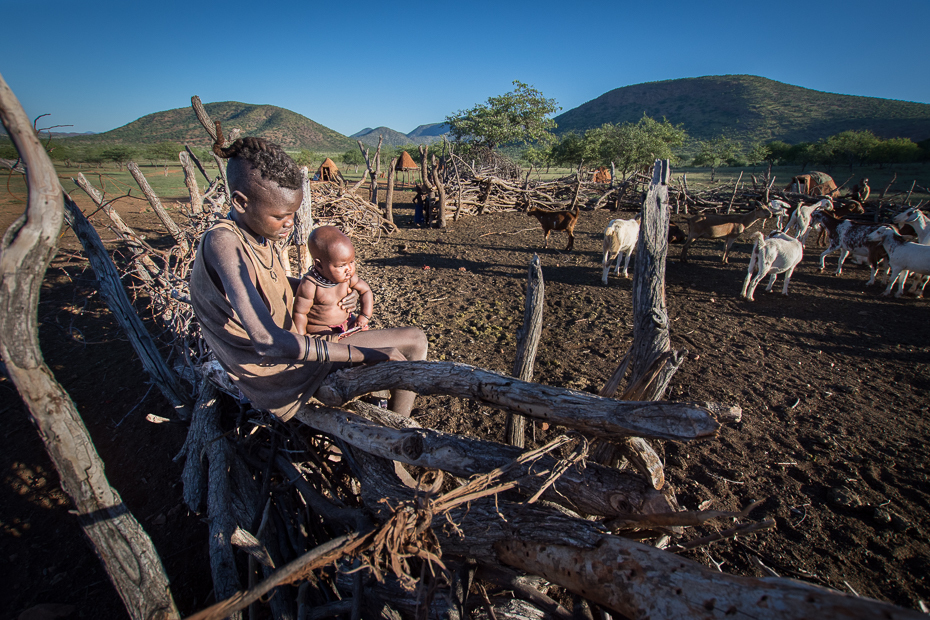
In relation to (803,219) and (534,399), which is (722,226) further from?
(534,399)

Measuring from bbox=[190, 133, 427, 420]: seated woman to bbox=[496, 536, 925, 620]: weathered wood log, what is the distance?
1246 mm

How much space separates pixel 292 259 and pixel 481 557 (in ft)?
19.1

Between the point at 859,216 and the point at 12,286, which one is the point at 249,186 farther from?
the point at 859,216

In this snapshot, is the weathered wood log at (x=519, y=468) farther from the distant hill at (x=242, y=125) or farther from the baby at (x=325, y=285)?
the distant hill at (x=242, y=125)

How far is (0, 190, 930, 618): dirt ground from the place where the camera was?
254 centimetres

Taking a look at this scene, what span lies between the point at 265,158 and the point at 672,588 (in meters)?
2.26

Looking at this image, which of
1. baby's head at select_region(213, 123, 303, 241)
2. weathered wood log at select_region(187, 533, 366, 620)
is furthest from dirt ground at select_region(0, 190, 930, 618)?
baby's head at select_region(213, 123, 303, 241)

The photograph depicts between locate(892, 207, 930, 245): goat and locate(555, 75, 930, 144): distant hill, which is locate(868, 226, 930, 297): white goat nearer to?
locate(892, 207, 930, 245): goat

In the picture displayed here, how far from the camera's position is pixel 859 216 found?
11.8 meters

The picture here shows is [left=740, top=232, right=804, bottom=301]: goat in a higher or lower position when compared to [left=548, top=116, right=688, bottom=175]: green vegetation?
lower

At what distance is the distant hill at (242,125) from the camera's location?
7388cm

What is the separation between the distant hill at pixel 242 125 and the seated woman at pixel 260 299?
81699 mm

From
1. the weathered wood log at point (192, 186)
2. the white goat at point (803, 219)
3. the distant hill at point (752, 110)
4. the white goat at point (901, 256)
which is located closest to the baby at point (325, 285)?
the weathered wood log at point (192, 186)

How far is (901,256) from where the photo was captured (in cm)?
694
